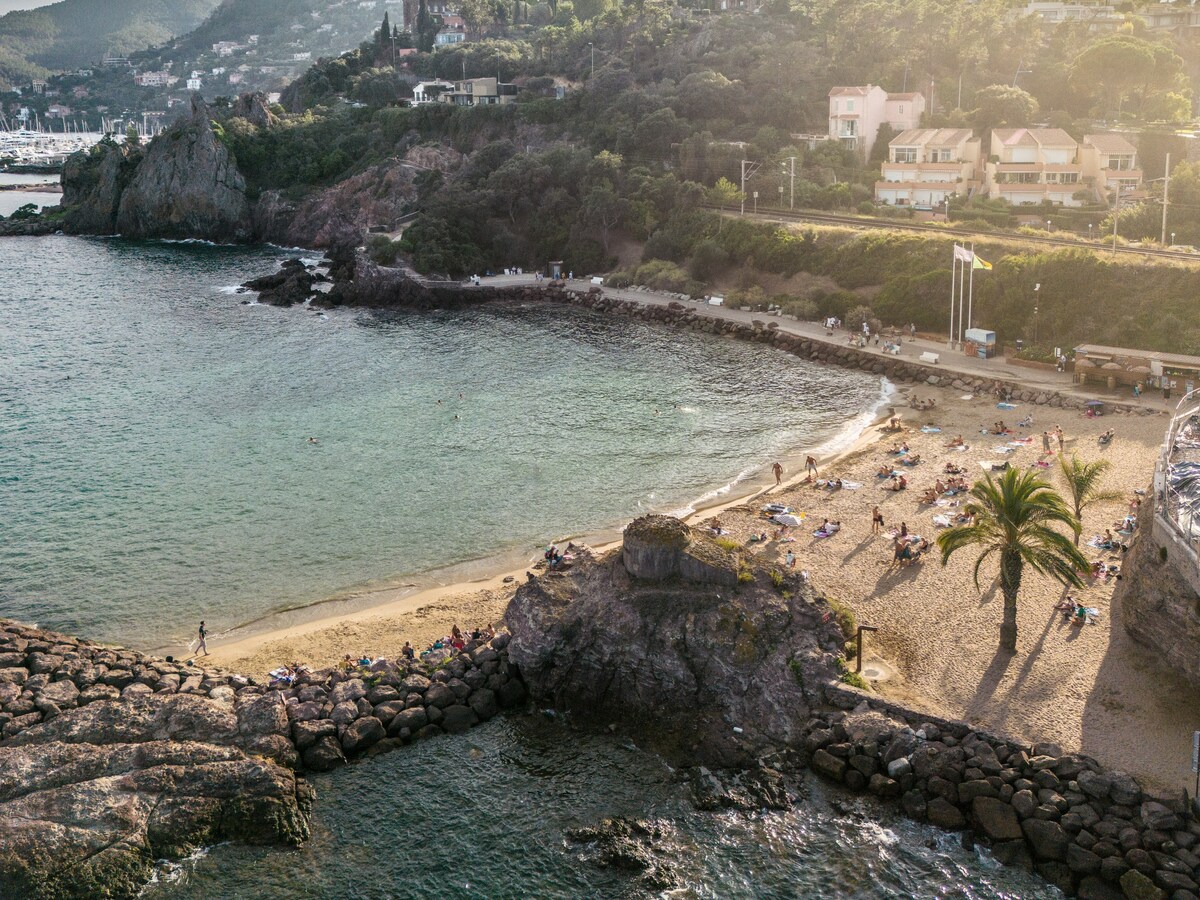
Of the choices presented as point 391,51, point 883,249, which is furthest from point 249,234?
point 883,249

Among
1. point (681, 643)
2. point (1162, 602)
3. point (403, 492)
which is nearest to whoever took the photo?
point (1162, 602)

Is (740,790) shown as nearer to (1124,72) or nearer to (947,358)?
(947,358)

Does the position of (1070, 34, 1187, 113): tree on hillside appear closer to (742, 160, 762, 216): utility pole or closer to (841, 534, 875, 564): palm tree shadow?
(742, 160, 762, 216): utility pole

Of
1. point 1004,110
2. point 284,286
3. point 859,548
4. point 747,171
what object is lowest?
point 859,548

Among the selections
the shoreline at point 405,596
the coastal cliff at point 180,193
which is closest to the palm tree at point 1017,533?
the shoreline at point 405,596

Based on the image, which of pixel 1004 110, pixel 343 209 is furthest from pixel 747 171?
pixel 343 209

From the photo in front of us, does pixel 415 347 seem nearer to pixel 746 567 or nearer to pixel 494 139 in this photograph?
pixel 746 567
